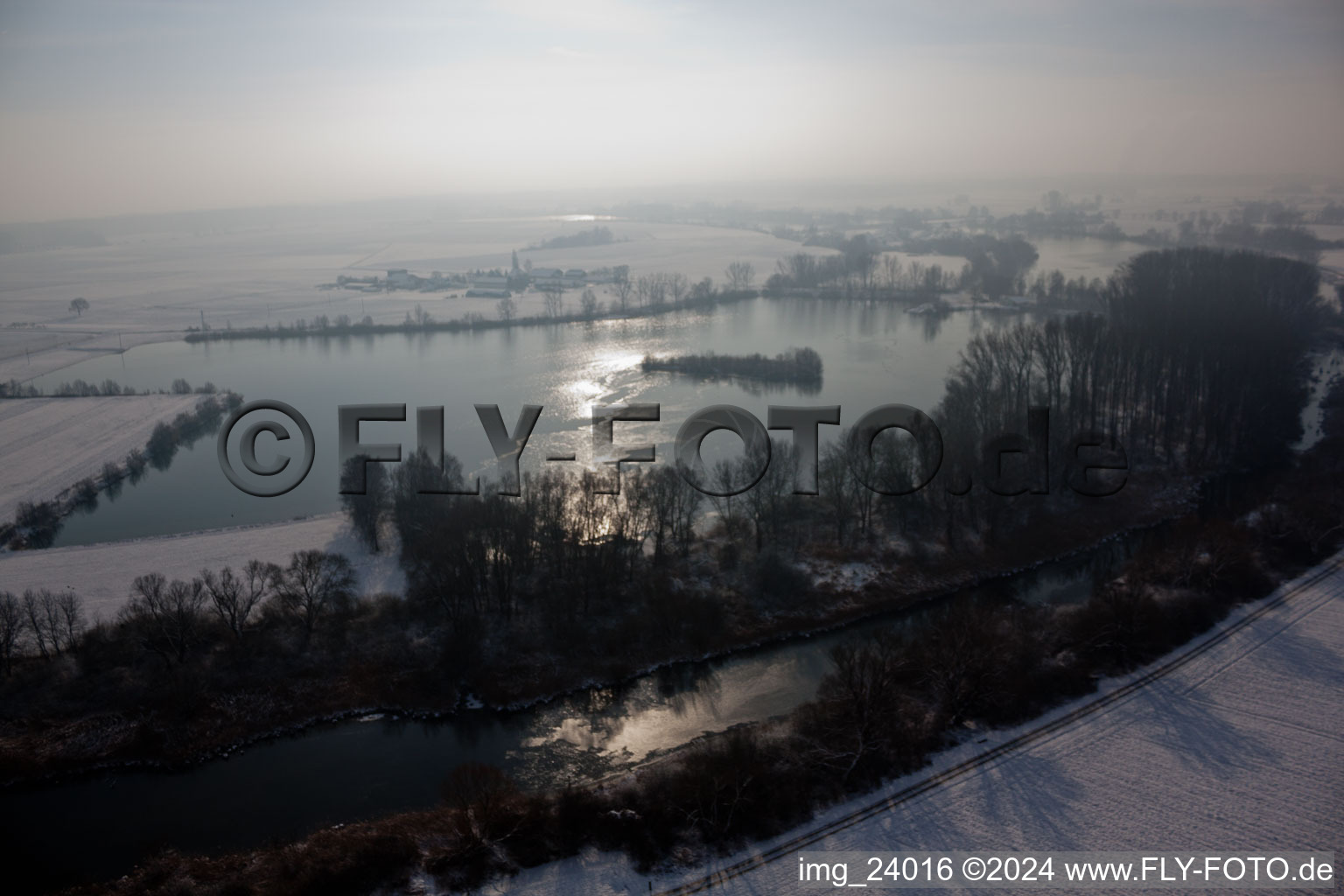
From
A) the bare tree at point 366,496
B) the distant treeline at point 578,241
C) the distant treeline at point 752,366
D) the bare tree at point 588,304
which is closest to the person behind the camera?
the bare tree at point 366,496

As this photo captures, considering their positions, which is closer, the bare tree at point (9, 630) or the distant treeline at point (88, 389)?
the bare tree at point (9, 630)

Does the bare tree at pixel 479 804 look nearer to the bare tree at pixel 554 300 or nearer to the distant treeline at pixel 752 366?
the distant treeline at pixel 752 366

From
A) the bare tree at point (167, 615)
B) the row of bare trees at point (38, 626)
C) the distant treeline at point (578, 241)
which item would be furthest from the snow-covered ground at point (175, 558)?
the distant treeline at point (578, 241)

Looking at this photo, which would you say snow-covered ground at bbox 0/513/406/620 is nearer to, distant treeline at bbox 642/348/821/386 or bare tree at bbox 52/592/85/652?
bare tree at bbox 52/592/85/652

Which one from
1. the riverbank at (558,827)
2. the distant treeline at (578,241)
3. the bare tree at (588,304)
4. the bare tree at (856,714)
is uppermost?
the distant treeline at (578,241)

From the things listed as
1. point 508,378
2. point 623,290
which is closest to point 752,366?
point 508,378

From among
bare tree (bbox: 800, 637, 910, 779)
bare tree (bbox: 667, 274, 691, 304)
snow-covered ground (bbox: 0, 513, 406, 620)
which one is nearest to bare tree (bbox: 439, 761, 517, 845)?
bare tree (bbox: 800, 637, 910, 779)

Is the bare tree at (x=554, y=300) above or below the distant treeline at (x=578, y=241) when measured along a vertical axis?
below

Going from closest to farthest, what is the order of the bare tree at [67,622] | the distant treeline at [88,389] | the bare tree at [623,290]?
the bare tree at [67,622] → the distant treeline at [88,389] → the bare tree at [623,290]

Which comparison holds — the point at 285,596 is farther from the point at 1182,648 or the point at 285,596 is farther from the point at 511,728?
the point at 1182,648
